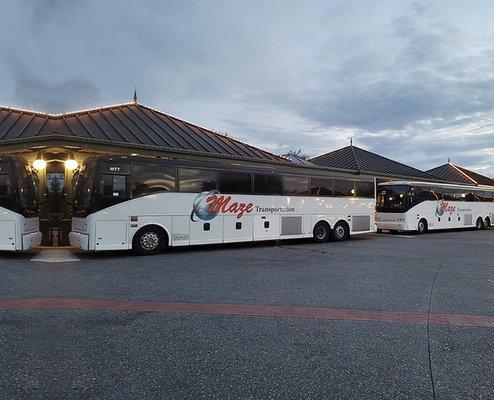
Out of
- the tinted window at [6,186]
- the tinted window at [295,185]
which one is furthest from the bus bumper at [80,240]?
the tinted window at [295,185]

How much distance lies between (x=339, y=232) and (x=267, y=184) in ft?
15.3

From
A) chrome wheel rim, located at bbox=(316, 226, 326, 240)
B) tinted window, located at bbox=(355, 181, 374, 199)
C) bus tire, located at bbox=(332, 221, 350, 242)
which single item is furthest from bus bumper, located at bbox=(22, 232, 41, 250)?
tinted window, located at bbox=(355, 181, 374, 199)

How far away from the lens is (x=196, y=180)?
13.6 metres

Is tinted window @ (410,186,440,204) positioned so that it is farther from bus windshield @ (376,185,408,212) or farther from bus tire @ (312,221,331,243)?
bus tire @ (312,221,331,243)

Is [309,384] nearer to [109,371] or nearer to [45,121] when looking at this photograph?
[109,371]

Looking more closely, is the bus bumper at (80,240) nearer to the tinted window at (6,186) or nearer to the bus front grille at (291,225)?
the tinted window at (6,186)

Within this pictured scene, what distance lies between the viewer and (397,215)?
75.0ft

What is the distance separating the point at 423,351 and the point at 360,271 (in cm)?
518

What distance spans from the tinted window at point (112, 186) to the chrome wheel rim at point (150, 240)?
1.47 meters

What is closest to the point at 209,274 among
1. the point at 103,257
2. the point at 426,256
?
the point at 103,257

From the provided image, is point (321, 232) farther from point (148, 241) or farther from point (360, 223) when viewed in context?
point (148, 241)

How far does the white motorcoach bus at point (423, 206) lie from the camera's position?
22.8m

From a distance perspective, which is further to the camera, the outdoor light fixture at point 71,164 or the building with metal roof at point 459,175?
the building with metal roof at point 459,175

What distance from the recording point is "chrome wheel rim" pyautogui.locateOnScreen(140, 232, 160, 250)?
1236 cm
